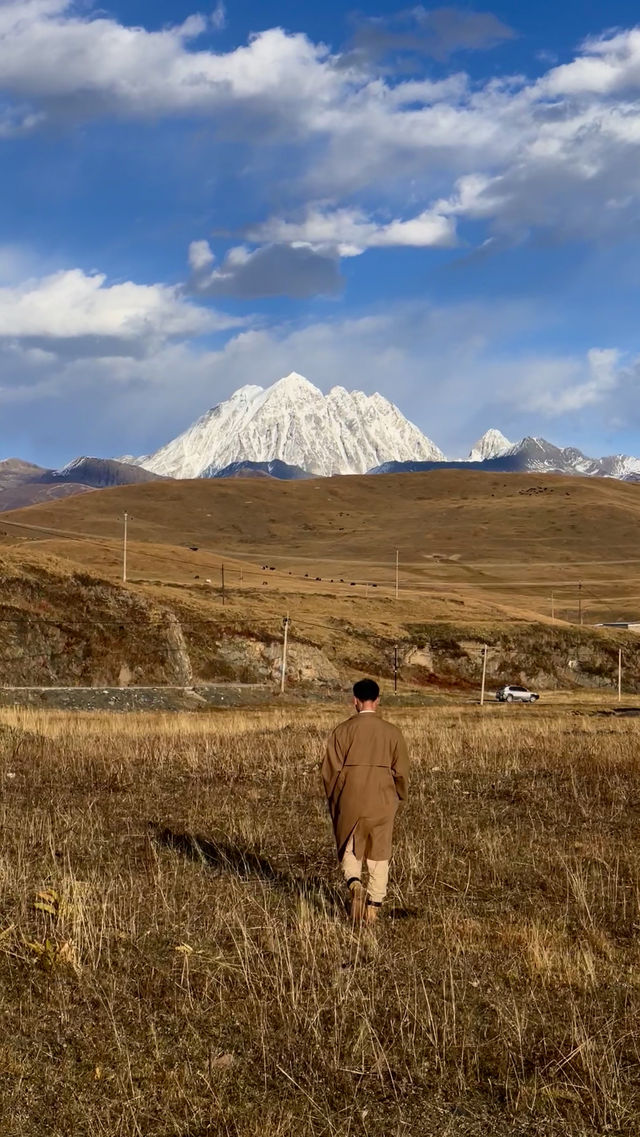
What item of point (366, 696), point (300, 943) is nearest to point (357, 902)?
point (300, 943)

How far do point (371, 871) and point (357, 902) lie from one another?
0.28 m

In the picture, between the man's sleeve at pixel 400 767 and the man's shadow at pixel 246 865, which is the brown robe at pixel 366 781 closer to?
the man's sleeve at pixel 400 767

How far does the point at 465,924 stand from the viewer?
899cm

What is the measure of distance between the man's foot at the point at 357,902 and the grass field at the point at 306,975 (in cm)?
16

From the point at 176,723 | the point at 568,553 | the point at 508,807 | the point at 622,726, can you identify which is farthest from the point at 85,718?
the point at 568,553

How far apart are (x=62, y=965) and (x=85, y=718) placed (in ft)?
76.7

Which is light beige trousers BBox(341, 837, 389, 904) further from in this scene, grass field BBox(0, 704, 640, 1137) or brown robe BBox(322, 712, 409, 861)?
grass field BBox(0, 704, 640, 1137)

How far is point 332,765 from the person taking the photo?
945 centimetres

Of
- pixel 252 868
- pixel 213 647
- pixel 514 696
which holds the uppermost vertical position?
pixel 213 647

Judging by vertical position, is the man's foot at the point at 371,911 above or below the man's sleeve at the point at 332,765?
below

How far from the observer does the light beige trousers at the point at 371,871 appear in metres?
9.12

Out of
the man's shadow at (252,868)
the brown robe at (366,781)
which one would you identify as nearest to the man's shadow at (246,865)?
the man's shadow at (252,868)

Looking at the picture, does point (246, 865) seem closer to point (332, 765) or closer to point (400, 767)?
point (332, 765)

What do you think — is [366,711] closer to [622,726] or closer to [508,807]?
[508,807]
